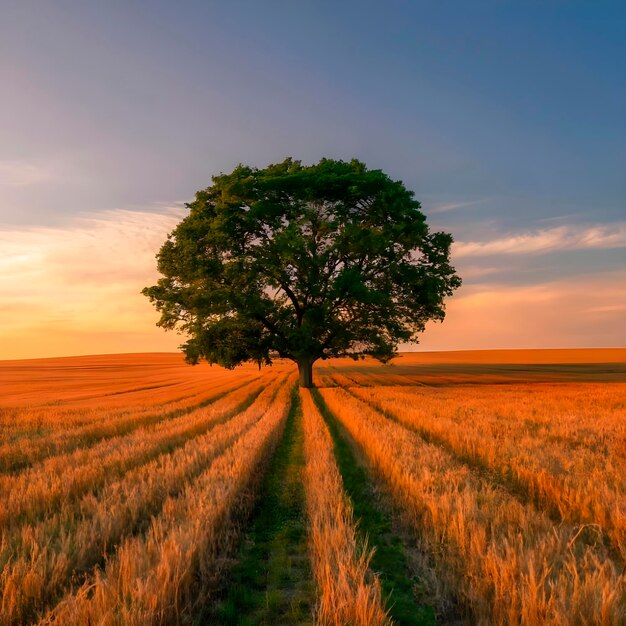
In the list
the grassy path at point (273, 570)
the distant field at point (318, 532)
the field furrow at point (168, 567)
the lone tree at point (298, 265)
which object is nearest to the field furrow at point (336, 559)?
the distant field at point (318, 532)

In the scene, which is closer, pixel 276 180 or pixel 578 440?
pixel 578 440

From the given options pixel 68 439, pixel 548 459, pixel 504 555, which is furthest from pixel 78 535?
pixel 68 439

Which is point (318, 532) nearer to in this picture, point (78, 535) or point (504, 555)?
point (504, 555)

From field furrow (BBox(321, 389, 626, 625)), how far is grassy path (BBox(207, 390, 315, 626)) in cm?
162

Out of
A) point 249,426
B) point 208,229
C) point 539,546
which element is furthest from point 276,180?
point 539,546

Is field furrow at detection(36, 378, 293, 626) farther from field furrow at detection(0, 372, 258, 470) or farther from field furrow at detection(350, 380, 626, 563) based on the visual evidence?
field furrow at detection(0, 372, 258, 470)

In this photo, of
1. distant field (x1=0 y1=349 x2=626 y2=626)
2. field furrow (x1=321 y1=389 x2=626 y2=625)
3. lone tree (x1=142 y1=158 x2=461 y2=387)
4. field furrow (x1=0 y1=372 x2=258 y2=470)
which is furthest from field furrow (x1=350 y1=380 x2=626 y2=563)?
lone tree (x1=142 y1=158 x2=461 y2=387)

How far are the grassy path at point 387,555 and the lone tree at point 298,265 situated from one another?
70.4 ft

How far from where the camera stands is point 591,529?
5.95 m

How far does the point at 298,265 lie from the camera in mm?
31469

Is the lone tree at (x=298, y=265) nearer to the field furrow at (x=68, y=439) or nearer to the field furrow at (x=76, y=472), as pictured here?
the field furrow at (x=68, y=439)

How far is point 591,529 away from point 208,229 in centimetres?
2918

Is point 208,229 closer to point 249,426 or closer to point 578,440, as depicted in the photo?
point 249,426

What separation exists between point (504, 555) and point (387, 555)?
158 cm
